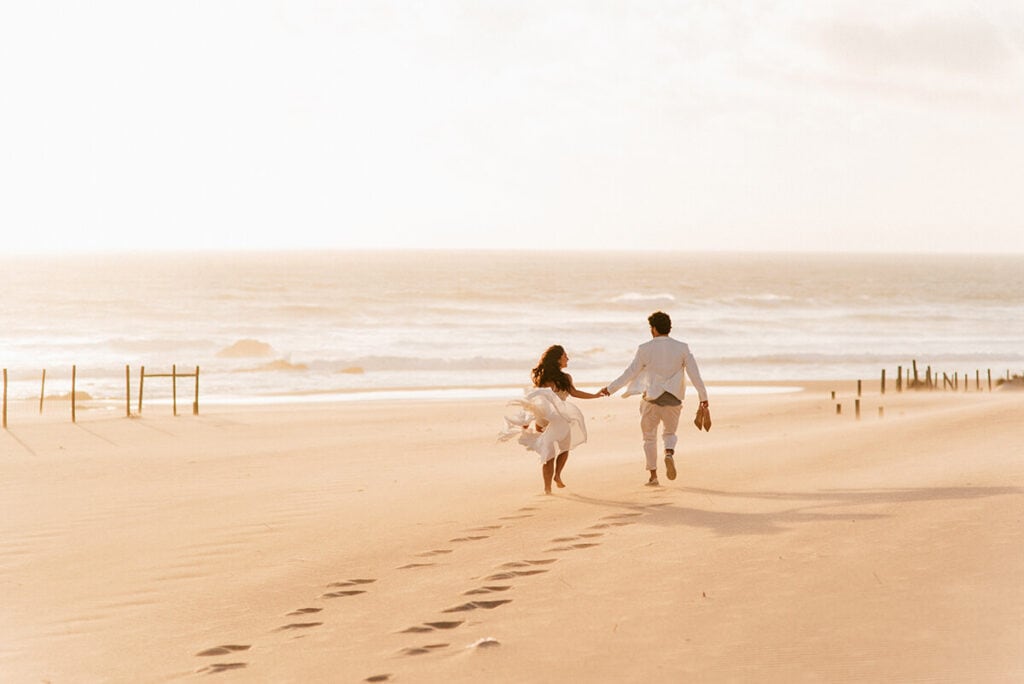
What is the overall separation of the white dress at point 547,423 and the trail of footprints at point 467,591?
3.29ft

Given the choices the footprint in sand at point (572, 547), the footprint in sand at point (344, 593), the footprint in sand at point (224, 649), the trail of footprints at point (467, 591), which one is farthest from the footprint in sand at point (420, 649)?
the footprint in sand at point (572, 547)

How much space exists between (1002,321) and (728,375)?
43540 millimetres

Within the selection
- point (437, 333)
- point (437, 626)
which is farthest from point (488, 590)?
point (437, 333)

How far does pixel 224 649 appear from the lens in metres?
6.67

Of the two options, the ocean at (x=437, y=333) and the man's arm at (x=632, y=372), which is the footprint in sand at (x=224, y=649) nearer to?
the man's arm at (x=632, y=372)

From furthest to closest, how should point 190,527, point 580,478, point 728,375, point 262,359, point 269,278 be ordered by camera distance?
point 269,278 < point 262,359 < point 728,375 < point 580,478 < point 190,527

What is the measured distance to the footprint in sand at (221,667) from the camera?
20.4 ft

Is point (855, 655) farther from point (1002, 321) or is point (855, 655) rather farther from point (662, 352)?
point (1002, 321)

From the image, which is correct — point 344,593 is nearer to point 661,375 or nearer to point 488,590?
point 488,590

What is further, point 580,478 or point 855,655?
point 580,478

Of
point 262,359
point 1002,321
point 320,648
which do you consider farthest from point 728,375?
point 1002,321

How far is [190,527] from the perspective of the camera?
1062 cm

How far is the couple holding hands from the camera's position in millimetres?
10789

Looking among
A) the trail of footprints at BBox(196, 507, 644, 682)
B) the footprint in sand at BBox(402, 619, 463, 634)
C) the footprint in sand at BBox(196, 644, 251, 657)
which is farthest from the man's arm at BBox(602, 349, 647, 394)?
the footprint in sand at BBox(196, 644, 251, 657)
